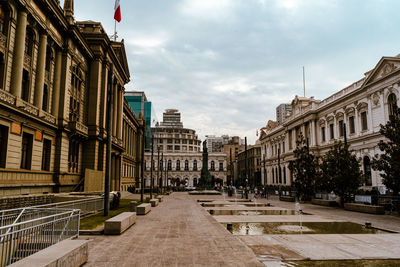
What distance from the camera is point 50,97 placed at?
25.0m

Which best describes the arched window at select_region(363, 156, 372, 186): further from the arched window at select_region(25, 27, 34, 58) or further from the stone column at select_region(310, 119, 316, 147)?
the arched window at select_region(25, 27, 34, 58)

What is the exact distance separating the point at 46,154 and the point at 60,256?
2108 centimetres

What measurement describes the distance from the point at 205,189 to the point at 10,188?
44.1m

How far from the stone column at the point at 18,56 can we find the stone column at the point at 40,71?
9.67ft

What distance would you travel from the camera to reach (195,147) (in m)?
164

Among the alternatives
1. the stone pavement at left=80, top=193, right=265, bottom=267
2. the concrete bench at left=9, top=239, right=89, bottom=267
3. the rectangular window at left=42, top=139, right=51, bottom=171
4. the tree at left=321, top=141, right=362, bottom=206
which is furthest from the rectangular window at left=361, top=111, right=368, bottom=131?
the concrete bench at left=9, top=239, right=89, bottom=267

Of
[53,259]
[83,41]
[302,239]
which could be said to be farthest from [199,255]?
[83,41]

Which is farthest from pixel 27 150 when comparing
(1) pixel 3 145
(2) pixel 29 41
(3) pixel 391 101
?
(3) pixel 391 101

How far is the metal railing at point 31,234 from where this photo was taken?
5.81m

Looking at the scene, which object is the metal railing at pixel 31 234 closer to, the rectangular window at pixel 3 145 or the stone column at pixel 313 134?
the rectangular window at pixel 3 145

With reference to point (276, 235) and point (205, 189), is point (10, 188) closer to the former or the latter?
point (276, 235)

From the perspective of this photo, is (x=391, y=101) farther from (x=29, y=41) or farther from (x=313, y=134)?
(x=29, y=41)

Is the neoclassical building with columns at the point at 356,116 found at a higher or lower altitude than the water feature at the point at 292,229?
higher

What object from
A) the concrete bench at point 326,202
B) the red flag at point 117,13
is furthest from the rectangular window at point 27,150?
the concrete bench at point 326,202
